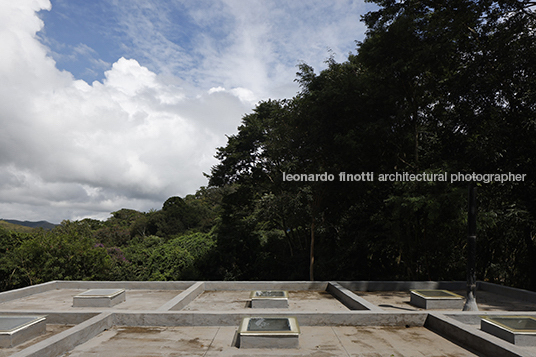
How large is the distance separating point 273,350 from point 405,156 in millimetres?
10100

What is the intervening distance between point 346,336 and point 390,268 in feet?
34.5

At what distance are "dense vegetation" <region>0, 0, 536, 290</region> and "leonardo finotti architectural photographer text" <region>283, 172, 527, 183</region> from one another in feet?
0.36

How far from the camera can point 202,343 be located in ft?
A: 15.6

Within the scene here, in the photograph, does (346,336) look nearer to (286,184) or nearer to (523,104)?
(523,104)

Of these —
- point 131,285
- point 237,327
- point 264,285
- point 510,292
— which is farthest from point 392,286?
point 131,285

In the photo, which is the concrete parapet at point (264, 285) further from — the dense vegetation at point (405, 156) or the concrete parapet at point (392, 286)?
the dense vegetation at point (405, 156)

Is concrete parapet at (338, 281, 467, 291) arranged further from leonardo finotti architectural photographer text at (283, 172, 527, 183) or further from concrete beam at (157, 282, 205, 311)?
concrete beam at (157, 282, 205, 311)

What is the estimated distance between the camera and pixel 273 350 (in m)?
4.41

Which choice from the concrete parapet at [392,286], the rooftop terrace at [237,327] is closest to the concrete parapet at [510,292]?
the rooftop terrace at [237,327]

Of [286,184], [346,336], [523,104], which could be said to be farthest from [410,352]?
[286,184]

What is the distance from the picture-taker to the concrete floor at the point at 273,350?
439 centimetres

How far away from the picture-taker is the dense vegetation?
9562 mm

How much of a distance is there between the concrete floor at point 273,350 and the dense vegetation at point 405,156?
5.03m

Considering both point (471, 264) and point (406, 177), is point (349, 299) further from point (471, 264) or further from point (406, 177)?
point (406, 177)
